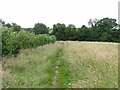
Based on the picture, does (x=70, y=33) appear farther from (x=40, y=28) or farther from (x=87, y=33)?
(x=40, y=28)

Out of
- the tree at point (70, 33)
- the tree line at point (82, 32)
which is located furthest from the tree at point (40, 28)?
the tree at point (70, 33)

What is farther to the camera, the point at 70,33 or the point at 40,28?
the point at 40,28

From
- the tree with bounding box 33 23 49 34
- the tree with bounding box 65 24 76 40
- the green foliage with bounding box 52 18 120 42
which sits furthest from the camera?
the tree with bounding box 33 23 49 34

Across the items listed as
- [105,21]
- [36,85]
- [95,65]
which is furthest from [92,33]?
[36,85]

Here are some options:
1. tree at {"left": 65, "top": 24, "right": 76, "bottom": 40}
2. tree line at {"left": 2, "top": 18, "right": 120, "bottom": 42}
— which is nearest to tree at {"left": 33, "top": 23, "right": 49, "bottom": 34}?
tree line at {"left": 2, "top": 18, "right": 120, "bottom": 42}

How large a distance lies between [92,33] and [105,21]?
12.4m

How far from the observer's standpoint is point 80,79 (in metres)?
12.0

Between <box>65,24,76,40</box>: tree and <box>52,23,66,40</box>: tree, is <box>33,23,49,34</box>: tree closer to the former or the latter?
<box>52,23,66,40</box>: tree

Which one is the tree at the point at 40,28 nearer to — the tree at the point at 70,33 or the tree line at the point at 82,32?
the tree line at the point at 82,32

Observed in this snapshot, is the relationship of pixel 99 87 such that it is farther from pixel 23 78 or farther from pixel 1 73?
pixel 1 73

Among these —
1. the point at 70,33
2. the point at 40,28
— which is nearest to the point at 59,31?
the point at 70,33

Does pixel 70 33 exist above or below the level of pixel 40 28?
below

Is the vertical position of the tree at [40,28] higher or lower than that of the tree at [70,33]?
higher

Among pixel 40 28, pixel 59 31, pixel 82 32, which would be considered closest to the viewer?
pixel 82 32
